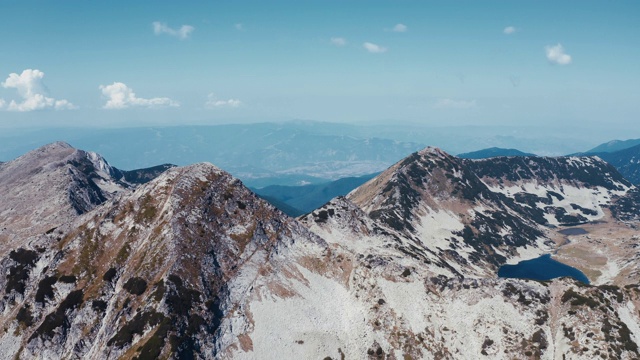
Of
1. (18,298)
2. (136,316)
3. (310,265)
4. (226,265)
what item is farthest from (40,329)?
(310,265)

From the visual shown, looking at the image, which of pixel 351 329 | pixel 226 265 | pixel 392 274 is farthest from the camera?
pixel 392 274

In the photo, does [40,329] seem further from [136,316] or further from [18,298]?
[136,316]

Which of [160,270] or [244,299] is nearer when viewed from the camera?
[160,270]

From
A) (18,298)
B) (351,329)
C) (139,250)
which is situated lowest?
(351,329)

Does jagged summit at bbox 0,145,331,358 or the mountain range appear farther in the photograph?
the mountain range

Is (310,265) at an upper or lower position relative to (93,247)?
lower

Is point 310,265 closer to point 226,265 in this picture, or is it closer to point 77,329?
point 226,265

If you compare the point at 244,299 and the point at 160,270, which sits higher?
the point at 160,270

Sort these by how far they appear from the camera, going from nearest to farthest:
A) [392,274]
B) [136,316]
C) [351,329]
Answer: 1. [136,316]
2. [351,329]
3. [392,274]

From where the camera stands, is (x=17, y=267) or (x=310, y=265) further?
(x=310, y=265)

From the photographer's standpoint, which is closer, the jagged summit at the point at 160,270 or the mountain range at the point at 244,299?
the jagged summit at the point at 160,270
